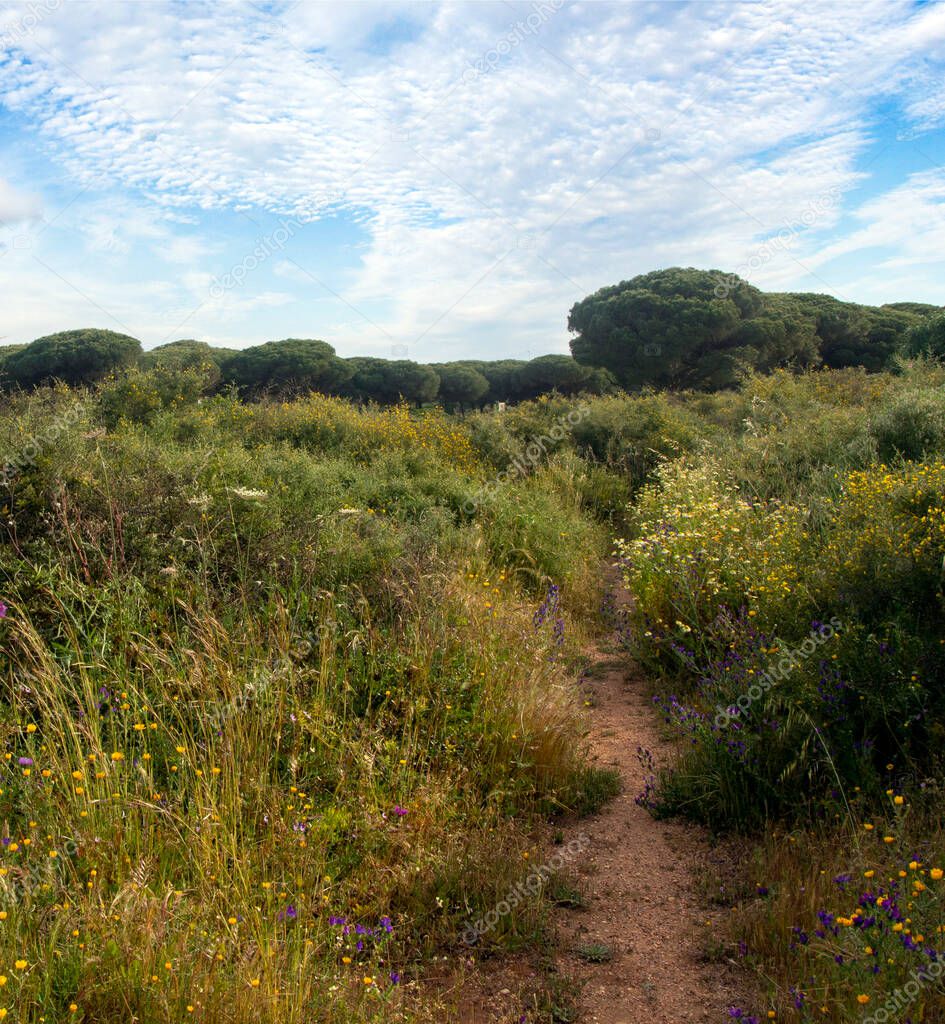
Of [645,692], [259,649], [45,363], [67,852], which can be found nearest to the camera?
[67,852]

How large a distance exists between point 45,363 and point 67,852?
2511 centimetres

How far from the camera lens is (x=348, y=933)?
305 centimetres

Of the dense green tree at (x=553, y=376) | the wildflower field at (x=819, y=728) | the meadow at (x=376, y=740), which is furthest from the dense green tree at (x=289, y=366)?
the wildflower field at (x=819, y=728)

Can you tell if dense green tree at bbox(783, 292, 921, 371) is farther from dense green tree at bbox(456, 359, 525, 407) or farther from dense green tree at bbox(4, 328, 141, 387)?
dense green tree at bbox(4, 328, 141, 387)

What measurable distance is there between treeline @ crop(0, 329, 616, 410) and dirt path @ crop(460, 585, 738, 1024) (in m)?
19.2

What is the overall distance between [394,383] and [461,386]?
3.33 m

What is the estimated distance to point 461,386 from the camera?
1348 inches

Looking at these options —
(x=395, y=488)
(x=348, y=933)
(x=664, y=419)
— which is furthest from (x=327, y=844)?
(x=664, y=419)

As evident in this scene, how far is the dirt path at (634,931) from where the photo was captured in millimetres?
2969

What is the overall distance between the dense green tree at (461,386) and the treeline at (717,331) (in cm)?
532

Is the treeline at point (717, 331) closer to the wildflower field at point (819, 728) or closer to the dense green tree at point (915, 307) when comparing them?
the dense green tree at point (915, 307)

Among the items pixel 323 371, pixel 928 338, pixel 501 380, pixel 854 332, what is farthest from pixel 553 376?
pixel 928 338

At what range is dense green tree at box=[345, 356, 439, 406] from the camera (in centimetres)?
3212

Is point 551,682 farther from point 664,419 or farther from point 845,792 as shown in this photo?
point 664,419
